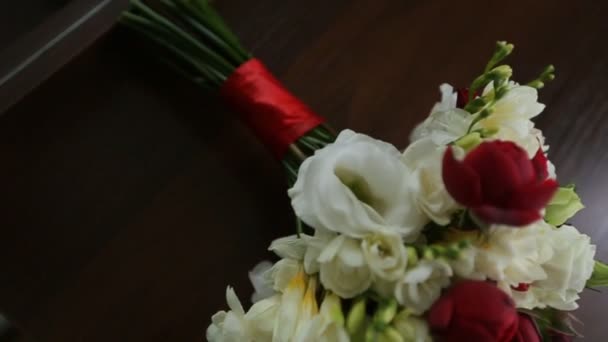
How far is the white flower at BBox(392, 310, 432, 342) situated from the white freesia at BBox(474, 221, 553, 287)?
0.06 meters

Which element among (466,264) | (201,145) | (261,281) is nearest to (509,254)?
(466,264)

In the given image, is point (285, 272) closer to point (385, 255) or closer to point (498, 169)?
point (385, 255)

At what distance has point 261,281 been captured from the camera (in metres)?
0.64

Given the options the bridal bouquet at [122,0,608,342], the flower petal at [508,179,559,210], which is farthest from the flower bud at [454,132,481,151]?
the flower petal at [508,179,559,210]

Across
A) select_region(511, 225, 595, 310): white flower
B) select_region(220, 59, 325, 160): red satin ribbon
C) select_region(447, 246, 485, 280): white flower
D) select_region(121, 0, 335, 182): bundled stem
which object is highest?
select_region(121, 0, 335, 182): bundled stem

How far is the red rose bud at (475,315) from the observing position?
436 millimetres

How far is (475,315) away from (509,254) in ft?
0.20

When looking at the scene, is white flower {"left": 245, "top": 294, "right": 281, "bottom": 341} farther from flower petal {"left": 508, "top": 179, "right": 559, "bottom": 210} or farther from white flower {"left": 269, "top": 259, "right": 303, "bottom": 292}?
flower petal {"left": 508, "top": 179, "right": 559, "bottom": 210}

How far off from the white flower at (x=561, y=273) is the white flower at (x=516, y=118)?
77 mm

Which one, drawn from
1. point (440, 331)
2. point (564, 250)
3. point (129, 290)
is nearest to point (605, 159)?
point (564, 250)

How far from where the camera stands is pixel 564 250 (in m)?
0.52

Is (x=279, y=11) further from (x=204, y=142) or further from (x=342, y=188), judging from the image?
(x=342, y=188)

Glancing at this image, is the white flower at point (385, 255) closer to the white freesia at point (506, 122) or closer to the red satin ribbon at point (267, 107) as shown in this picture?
the white freesia at point (506, 122)

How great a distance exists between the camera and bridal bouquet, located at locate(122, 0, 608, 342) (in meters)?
0.43
